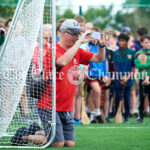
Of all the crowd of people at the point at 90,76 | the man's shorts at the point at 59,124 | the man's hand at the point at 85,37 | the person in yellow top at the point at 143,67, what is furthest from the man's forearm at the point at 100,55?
the person in yellow top at the point at 143,67

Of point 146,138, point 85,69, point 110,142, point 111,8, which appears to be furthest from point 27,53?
point 111,8

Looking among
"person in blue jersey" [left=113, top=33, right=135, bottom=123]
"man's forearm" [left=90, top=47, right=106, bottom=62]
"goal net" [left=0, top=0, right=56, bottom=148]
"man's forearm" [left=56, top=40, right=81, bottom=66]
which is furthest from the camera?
"person in blue jersey" [left=113, top=33, right=135, bottom=123]

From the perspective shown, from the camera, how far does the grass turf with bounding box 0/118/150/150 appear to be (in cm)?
580

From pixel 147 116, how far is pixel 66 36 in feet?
18.9

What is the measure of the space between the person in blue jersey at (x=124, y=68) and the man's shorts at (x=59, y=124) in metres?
3.70

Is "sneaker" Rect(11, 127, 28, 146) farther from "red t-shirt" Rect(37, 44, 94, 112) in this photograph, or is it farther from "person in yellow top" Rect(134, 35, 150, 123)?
"person in yellow top" Rect(134, 35, 150, 123)

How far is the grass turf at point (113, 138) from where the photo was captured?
5.80 meters

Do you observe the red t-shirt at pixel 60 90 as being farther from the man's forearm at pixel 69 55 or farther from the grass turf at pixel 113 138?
the grass turf at pixel 113 138

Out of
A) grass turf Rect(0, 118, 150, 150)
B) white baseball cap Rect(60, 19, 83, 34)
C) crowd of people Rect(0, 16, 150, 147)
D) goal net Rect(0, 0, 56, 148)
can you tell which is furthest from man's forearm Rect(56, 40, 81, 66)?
grass turf Rect(0, 118, 150, 150)

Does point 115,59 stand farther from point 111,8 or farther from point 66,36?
point 66,36

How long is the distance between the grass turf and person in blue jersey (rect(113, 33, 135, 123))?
4.95 feet

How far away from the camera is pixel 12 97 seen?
5824mm

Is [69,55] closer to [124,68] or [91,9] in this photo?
[124,68]

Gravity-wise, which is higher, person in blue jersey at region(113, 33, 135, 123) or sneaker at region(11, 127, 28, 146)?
person in blue jersey at region(113, 33, 135, 123)
